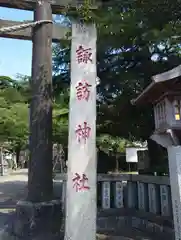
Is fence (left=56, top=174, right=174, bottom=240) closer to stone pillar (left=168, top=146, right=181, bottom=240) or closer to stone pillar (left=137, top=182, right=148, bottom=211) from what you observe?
stone pillar (left=137, top=182, right=148, bottom=211)

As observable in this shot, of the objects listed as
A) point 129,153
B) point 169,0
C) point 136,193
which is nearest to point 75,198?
point 136,193

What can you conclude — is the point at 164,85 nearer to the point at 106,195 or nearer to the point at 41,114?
the point at 41,114

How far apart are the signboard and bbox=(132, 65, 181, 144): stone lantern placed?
39.8 inches

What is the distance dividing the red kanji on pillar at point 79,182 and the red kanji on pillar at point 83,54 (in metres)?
1.88

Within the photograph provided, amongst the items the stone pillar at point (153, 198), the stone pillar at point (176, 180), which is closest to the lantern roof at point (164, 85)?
the stone pillar at point (176, 180)

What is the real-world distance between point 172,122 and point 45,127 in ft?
8.47

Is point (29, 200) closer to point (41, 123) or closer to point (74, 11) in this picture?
point (41, 123)

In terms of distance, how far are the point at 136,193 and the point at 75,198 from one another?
8.34ft

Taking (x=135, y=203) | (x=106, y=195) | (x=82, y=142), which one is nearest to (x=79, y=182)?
(x=82, y=142)

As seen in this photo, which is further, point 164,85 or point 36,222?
point 36,222

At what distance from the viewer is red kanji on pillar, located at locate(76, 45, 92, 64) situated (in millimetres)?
4859

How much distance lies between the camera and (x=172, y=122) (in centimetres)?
388

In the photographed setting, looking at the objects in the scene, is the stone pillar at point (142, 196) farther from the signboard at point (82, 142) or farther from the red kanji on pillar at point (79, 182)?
the red kanji on pillar at point (79, 182)

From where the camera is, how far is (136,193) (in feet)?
21.4
